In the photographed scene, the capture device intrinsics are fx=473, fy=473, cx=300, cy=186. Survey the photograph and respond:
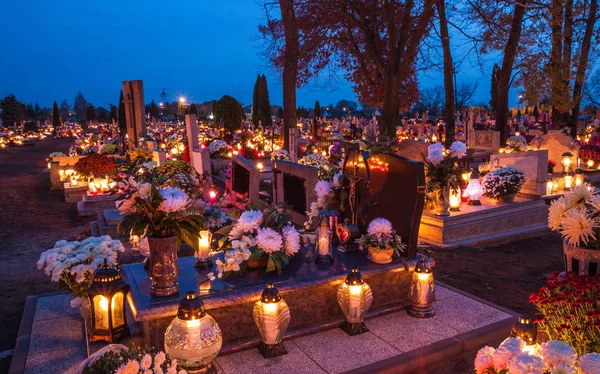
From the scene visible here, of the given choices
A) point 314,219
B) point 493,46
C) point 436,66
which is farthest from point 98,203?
point 493,46

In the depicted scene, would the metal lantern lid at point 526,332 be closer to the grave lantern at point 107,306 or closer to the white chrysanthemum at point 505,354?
the white chrysanthemum at point 505,354

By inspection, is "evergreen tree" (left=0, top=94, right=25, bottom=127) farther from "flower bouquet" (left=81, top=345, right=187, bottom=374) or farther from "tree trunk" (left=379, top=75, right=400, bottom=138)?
"flower bouquet" (left=81, top=345, right=187, bottom=374)

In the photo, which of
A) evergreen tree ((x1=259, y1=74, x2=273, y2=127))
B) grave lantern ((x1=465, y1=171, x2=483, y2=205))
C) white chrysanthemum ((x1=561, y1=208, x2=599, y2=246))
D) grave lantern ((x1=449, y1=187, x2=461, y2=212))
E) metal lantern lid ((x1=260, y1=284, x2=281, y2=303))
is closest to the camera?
white chrysanthemum ((x1=561, y1=208, x2=599, y2=246))

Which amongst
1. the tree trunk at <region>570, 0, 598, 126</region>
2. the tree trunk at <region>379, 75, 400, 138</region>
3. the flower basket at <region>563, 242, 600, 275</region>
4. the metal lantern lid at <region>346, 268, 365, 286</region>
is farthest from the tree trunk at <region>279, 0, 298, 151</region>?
the tree trunk at <region>570, 0, 598, 126</region>

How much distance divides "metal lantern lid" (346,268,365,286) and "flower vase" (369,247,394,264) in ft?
2.11

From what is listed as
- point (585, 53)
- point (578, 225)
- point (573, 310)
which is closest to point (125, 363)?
point (573, 310)

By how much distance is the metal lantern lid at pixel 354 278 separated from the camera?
479 cm

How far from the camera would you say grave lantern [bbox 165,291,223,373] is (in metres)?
3.76

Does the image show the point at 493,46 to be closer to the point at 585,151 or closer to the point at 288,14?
the point at 585,151

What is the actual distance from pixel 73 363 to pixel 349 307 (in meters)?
2.65

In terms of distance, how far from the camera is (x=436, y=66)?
17.4 meters

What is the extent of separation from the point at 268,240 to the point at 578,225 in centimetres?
290

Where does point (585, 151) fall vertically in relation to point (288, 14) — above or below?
below

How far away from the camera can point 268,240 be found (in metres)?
4.92
